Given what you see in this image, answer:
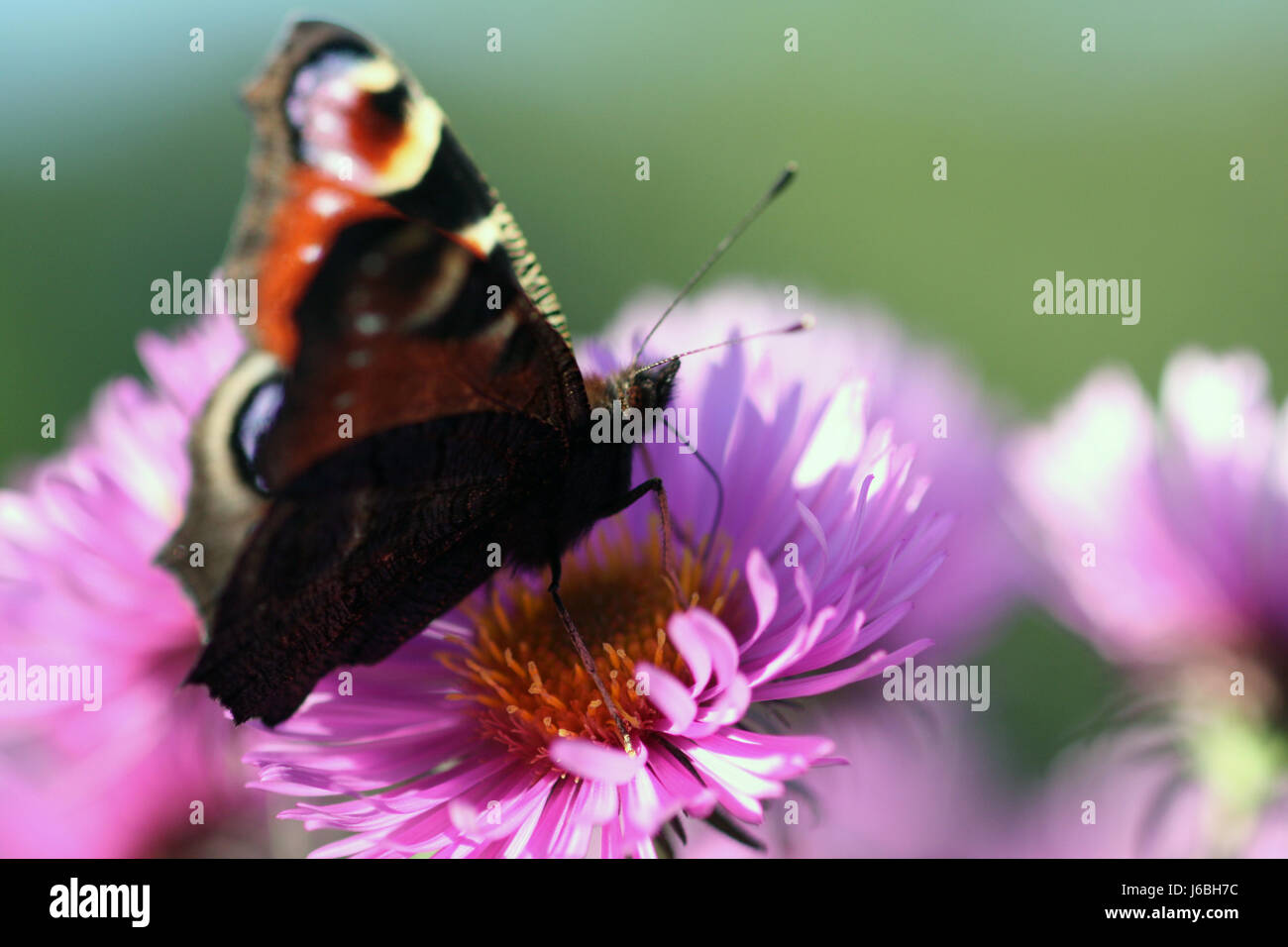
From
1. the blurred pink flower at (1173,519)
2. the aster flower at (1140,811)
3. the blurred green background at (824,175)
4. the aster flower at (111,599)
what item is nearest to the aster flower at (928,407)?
the blurred pink flower at (1173,519)

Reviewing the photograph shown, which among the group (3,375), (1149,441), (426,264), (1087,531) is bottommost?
(1087,531)

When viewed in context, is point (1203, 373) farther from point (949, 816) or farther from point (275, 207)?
point (275, 207)

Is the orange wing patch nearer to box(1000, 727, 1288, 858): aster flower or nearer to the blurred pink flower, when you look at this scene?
the blurred pink flower

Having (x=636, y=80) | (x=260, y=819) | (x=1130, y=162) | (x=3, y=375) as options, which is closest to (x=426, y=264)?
(x=260, y=819)

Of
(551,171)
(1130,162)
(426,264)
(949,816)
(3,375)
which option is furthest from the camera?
(551,171)

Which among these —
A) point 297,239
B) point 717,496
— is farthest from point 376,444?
point 717,496

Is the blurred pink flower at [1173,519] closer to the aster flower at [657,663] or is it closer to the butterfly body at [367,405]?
the aster flower at [657,663]

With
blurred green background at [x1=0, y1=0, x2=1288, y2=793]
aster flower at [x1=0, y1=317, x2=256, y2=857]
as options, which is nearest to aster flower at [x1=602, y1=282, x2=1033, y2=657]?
aster flower at [x1=0, y1=317, x2=256, y2=857]
